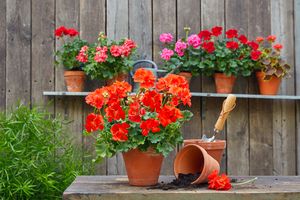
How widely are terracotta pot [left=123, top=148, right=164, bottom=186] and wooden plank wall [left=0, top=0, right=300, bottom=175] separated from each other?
5.63 feet

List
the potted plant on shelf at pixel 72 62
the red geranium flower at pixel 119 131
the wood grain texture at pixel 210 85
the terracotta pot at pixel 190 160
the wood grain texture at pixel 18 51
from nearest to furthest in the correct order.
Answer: the red geranium flower at pixel 119 131 < the terracotta pot at pixel 190 160 < the potted plant on shelf at pixel 72 62 < the wood grain texture at pixel 18 51 < the wood grain texture at pixel 210 85

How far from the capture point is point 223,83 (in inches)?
144

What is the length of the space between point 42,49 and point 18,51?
163mm

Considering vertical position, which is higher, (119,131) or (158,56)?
(158,56)

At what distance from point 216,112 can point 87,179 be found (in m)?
1.80

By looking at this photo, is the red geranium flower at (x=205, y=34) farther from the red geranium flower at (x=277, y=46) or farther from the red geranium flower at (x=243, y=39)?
the red geranium flower at (x=277, y=46)

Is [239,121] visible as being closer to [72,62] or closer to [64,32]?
[72,62]

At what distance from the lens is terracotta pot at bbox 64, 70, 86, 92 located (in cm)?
355

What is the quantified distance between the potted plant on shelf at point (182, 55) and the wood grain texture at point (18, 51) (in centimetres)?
93

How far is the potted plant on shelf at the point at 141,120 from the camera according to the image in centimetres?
184

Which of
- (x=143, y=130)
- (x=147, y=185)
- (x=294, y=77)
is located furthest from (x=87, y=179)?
(x=294, y=77)

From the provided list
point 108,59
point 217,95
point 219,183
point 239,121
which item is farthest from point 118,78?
point 219,183

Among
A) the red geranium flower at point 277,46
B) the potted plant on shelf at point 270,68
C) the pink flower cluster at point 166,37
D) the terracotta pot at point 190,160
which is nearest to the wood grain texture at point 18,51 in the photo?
the pink flower cluster at point 166,37

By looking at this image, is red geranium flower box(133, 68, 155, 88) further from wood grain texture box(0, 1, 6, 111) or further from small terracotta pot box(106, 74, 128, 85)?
wood grain texture box(0, 1, 6, 111)
